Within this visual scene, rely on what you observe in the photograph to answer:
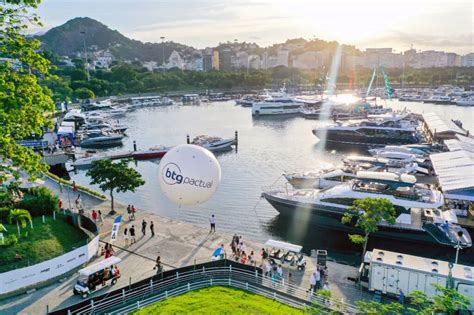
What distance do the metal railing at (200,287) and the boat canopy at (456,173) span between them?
16.3 metres

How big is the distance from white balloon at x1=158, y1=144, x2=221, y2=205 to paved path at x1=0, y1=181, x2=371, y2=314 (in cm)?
420

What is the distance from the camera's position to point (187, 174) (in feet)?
57.0

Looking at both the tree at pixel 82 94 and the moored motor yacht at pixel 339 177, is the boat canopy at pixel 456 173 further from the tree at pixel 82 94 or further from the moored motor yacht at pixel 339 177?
the tree at pixel 82 94

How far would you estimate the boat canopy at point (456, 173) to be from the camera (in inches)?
1113

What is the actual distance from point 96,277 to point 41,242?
4.03m

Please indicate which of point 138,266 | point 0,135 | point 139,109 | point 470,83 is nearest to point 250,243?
point 138,266

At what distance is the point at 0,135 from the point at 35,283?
10.6 m

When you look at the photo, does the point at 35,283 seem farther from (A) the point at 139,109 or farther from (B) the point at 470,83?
(B) the point at 470,83

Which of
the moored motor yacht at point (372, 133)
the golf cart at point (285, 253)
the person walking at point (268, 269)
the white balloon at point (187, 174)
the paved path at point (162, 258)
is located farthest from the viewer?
the moored motor yacht at point (372, 133)

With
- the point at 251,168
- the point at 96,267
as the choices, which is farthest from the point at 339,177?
the point at 96,267

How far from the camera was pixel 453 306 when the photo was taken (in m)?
11.9

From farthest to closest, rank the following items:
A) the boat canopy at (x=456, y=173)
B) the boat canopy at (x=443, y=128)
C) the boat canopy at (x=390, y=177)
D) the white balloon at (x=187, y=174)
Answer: the boat canopy at (x=443, y=128) < the boat canopy at (x=390, y=177) < the boat canopy at (x=456, y=173) < the white balloon at (x=187, y=174)

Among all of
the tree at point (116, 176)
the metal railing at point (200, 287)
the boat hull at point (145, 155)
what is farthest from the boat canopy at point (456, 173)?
the boat hull at point (145, 155)

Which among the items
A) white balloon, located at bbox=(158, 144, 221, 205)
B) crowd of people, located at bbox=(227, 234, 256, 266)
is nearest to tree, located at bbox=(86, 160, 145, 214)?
crowd of people, located at bbox=(227, 234, 256, 266)
